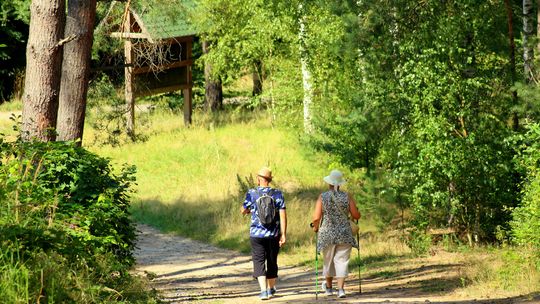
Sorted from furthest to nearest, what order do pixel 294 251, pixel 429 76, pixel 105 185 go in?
pixel 294 251
pixel 429 76
pixel 105 185

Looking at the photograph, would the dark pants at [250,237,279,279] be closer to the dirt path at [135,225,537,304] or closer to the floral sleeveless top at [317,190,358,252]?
the dirt path at [135,225,537,304]

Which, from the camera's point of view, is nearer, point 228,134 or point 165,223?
point 165,223

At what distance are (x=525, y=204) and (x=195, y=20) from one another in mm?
22400

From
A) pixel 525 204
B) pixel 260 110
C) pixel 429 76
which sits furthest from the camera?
pixel 260 110

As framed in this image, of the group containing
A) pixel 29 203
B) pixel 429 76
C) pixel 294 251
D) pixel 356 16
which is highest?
pixel 356 16

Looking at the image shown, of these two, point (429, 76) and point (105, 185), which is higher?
point (429, 76)

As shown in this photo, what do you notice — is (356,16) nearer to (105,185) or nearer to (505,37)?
(505,37)

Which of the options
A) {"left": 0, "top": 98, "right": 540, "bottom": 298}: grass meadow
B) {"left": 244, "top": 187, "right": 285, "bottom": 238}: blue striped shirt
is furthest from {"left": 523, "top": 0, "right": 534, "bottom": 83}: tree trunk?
{"left": 244, "top": 187, "right": 285, "bottom": 238}: blue striped shirt

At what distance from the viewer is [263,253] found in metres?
14.1

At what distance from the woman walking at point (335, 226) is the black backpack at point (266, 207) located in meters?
0.68

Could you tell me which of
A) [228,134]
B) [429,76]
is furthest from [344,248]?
[228,134]

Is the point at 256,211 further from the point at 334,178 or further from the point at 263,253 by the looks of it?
the point at 334,178

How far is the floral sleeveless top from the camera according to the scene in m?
14.2

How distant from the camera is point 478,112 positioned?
19.2 m
